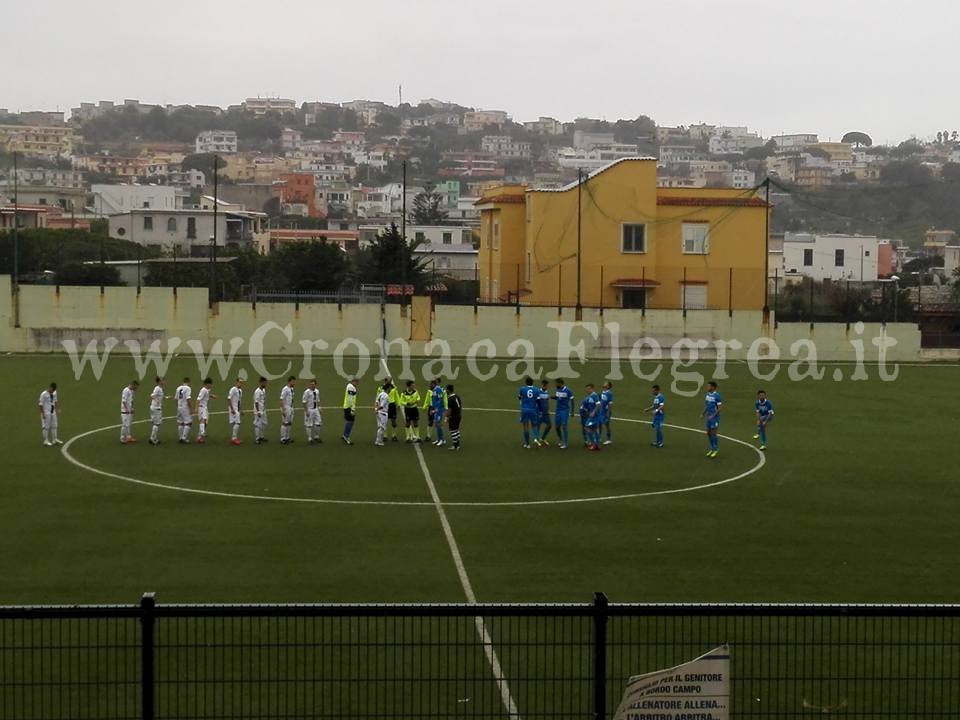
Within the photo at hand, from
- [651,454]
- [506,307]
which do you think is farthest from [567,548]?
[506,307]

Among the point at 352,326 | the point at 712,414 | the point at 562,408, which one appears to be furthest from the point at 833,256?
the point at 712,414

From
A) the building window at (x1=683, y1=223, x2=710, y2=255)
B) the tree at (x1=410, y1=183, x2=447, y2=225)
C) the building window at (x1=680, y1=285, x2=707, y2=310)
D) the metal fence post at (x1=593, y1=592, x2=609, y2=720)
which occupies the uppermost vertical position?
the tree at (x1=410, y1=183, x2=447, y2=225)

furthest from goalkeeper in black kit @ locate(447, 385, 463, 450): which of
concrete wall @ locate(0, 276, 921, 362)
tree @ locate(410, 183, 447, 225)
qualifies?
tree @ locate(410, 183, 447, 225)

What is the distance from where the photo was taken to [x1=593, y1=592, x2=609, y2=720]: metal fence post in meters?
8.36

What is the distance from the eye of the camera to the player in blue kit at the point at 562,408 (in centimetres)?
2968

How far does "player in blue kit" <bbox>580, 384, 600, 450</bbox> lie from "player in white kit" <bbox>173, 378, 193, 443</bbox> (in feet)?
27.5

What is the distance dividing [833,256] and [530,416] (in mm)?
91984

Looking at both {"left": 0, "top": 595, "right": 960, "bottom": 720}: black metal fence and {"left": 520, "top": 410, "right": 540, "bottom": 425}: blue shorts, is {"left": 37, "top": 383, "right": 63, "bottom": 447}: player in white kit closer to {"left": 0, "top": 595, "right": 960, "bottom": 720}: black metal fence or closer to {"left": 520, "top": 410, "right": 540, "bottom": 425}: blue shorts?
{"left": 520, "top": 410, "right": 540, "bottom": 425}: blue shorts

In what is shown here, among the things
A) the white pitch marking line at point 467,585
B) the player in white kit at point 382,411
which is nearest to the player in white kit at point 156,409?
the player in white kit at point 382,411

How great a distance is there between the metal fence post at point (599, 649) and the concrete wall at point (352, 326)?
1713 inches

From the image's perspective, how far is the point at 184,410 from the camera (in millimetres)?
29406

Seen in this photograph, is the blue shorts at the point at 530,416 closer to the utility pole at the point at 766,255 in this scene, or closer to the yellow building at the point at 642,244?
the utility pole at the point at 766,255

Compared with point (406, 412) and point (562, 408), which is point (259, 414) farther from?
point (562, 408)

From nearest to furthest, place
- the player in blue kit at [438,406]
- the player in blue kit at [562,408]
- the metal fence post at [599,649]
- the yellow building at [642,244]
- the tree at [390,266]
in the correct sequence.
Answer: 1. the metal fence post at [599,649]
2. the player in blue kit at [562,408]
3. the player in blue kit at [438,406]
4. the yellow building at [642,244]
5. the tree at [390,266]
